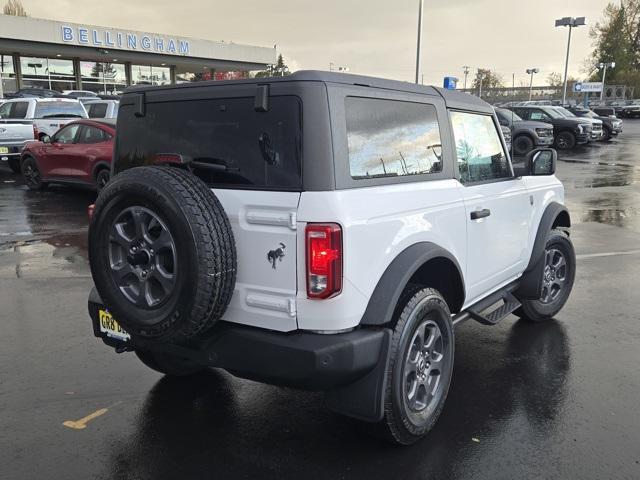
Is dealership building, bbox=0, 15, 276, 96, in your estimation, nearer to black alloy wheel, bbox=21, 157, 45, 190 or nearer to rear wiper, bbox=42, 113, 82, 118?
rear wiper, bbox=42, 113, 82, 118

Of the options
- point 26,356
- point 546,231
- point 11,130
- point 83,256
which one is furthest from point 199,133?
point 11,130

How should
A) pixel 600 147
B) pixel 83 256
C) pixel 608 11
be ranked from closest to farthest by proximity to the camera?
pixel 83 256 → pixel 600 147 → pixel 608 11

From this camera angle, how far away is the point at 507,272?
445 centimetres

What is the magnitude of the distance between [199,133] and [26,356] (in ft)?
8.03

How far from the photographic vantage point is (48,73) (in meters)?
41.2

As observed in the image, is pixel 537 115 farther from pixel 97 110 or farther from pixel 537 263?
pixel 537 263

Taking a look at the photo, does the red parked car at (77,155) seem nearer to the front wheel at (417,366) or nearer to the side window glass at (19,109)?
the side window glass at (19,109)

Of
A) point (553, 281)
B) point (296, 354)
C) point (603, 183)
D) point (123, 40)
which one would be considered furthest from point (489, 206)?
point (123, 40)

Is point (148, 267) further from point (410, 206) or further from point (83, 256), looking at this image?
point (83, 256)

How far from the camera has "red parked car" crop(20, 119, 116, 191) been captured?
37.4 ft

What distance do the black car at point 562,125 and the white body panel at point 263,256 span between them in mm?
24969

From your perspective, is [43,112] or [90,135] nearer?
[90,135]

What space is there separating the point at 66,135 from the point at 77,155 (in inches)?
32.2

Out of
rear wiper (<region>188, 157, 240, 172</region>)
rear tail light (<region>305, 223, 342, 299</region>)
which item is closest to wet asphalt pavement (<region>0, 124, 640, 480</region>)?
rear tail light (<region>305, 223, 342, 299</region>)
